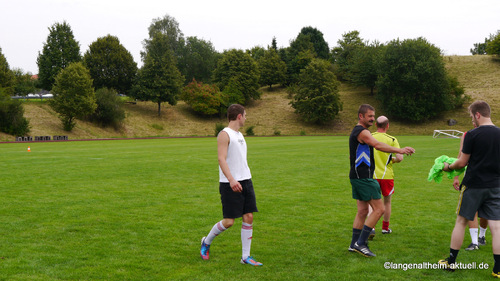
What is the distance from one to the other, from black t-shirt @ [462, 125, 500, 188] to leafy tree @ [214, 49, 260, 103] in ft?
242

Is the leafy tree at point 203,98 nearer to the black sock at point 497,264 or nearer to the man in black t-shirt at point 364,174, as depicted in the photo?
the man in black t-shirt at point 364,174

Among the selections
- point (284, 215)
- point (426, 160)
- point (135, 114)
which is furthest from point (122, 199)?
point (135, 114)

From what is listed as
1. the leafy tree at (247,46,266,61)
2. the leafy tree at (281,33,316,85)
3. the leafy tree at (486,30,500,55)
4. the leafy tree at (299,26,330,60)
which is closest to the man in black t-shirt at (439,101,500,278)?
the leafy tree at (281,33,316,85)

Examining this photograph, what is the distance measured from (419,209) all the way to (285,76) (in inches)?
3307

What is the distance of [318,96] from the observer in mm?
71250

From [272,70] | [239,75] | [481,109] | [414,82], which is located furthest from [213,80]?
[481,109]

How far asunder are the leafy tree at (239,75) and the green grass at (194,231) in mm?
66028

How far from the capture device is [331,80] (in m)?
72.9

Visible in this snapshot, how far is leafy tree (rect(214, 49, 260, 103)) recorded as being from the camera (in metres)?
80.1

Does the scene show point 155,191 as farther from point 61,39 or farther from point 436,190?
point 61,39

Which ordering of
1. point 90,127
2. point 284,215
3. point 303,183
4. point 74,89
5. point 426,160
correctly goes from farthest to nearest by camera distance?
point 90,127 → point 74,89 → point 426,160 → point 303,183 → point 284,215

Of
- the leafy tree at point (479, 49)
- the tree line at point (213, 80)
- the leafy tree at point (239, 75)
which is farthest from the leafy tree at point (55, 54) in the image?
the leafy tree at point (479, 49)

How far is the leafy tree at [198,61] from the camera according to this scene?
103 meters

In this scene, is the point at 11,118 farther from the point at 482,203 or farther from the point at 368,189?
the point at 482,203
